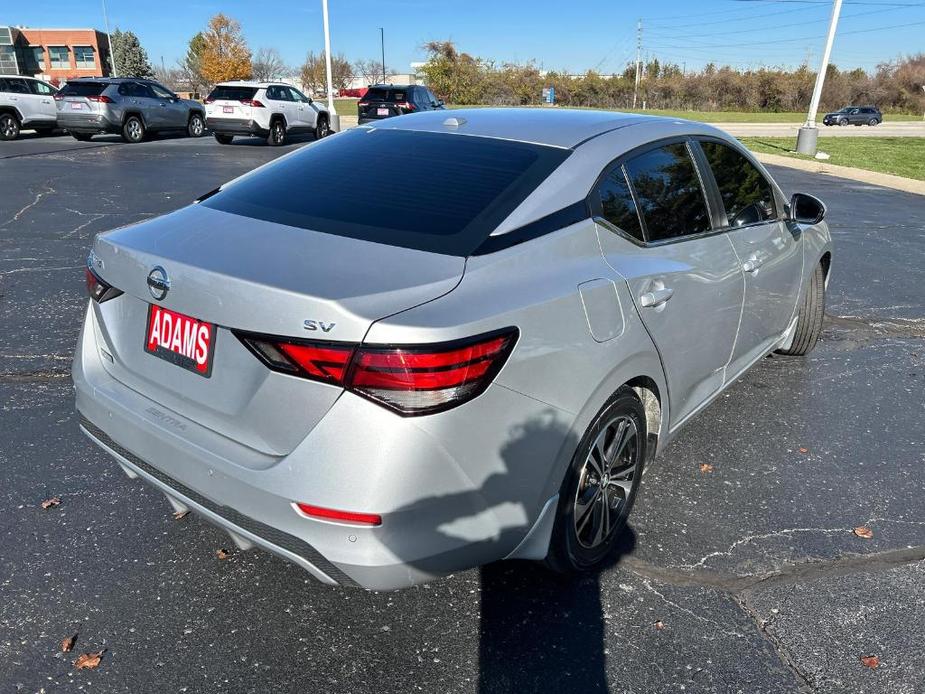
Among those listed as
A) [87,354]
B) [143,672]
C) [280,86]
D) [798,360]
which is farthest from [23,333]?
[280,86]

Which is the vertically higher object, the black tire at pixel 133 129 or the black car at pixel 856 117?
the black tire at pixel 133 129

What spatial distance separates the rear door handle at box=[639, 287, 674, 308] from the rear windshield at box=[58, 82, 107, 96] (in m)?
20.7

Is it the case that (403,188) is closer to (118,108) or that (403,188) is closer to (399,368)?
(399,368)

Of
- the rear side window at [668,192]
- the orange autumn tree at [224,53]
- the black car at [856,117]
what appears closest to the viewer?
the rear side window at [668,192]

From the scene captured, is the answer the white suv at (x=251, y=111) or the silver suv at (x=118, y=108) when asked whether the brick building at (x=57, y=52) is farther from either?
the white suv at (x=251, y=111)

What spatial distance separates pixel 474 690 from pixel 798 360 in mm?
3868

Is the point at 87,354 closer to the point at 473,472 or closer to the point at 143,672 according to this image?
the point at 143,672

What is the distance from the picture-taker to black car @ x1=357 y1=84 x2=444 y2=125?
23641 mm

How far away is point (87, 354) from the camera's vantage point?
264 centimetres

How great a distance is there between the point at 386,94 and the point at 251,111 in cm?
580

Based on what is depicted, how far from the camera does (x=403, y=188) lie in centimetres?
271

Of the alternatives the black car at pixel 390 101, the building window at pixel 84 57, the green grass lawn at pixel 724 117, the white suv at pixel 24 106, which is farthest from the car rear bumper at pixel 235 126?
the building window at pixel 84 57

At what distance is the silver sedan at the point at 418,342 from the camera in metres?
1.91

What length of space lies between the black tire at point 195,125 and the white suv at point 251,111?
2.13 meters
